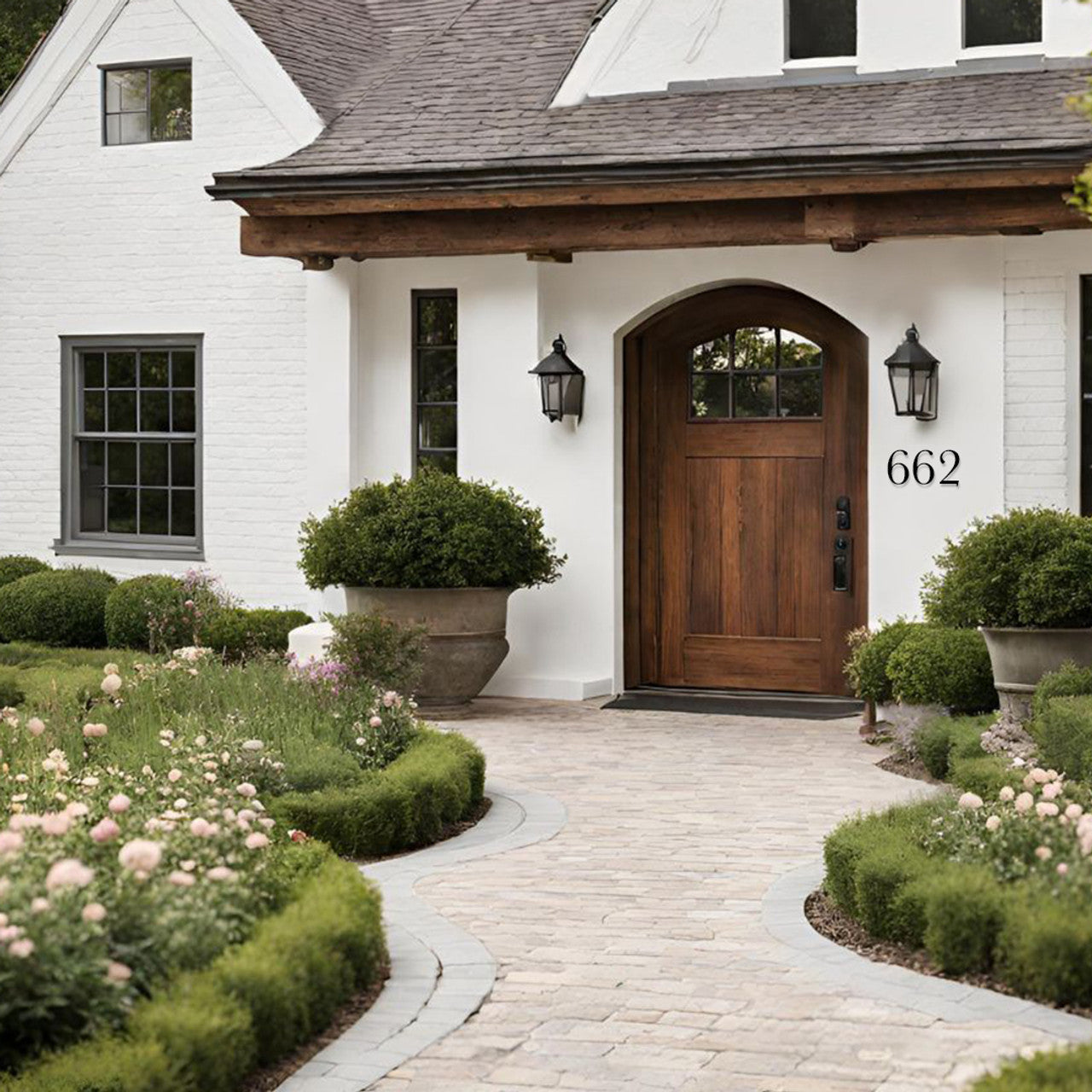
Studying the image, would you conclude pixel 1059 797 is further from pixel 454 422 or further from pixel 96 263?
pixel 96 263

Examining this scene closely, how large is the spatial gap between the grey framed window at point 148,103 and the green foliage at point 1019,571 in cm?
828

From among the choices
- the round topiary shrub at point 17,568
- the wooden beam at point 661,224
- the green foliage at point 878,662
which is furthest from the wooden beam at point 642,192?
the round topiary shrub at point 17,568

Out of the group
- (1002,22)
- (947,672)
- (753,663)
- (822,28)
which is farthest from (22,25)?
(947,672)

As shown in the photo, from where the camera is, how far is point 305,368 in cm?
1591

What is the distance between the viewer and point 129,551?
17.0m

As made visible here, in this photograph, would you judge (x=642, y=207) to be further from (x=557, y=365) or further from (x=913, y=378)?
(x=913, y=378)

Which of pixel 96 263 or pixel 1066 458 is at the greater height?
pixel 96 263

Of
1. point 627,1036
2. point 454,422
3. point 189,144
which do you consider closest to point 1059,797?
point 627,1036

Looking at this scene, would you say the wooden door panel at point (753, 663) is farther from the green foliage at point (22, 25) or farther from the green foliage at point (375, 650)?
the green foliage at point (22, 25)

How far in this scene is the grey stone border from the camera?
6.27 metres

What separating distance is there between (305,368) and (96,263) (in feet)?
7.80

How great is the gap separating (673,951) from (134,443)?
10788 mm

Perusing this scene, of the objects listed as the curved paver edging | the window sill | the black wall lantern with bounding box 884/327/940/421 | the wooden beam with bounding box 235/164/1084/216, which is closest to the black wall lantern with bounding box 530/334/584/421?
the wooden beam with bounding box 235/164/1084/216

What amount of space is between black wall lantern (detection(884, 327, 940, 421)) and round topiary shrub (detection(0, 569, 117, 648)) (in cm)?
660
